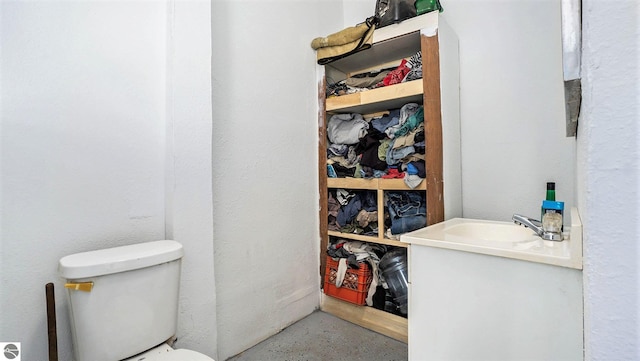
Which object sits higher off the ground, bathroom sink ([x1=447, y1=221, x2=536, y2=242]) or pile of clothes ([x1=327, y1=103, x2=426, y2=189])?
pile of clothes ([x1=327, y1=103, x2=426, y2=189])

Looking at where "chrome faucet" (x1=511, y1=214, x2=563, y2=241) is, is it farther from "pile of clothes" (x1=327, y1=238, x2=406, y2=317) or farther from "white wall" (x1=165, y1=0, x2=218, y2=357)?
"white wall" (x1=165, y1=0, x2=218, y2=357)

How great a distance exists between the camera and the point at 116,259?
3.60 feet

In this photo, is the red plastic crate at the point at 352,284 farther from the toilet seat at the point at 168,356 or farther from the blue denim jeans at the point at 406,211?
the toilet seat at the point at 168,356

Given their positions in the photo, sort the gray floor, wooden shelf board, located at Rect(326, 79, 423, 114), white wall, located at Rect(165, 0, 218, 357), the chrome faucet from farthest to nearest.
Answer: wooden shelf board, located at Rect(326, 79, 423, 114) → the gray floor → white wall, located at Rect(165, 0, 218, 357) → the chrome faucet

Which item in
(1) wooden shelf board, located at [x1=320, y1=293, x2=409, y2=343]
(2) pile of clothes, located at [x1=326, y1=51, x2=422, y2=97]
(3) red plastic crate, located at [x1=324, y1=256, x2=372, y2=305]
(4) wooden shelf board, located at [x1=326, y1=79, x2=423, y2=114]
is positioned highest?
(2) pile of clothes, located at [x1=326, y1=51, x2=422, y2=97]

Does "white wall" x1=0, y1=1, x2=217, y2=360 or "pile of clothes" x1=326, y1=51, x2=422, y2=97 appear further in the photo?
"pile of clothes" x1=326, y1=51, x2=422, y2=97

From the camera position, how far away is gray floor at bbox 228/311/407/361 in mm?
1695

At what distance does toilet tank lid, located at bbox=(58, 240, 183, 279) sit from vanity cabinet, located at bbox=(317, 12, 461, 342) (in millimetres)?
1235

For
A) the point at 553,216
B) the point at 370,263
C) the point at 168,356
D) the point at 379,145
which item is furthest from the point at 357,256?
the point at 168,356

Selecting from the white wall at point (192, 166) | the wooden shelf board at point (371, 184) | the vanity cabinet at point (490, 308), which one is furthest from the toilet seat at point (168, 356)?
the wooden shelf board at point (371, 184)

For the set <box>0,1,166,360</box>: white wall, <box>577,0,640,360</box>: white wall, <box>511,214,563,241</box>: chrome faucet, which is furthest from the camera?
<box>511,214,563,241</box>: chrome faucet

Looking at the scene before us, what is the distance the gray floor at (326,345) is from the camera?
1.70 m

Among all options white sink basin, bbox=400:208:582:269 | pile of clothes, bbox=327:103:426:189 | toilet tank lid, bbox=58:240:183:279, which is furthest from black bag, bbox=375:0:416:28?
toilet tank lid, bbox=58:240:183:279

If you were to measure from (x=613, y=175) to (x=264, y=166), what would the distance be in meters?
1.65
